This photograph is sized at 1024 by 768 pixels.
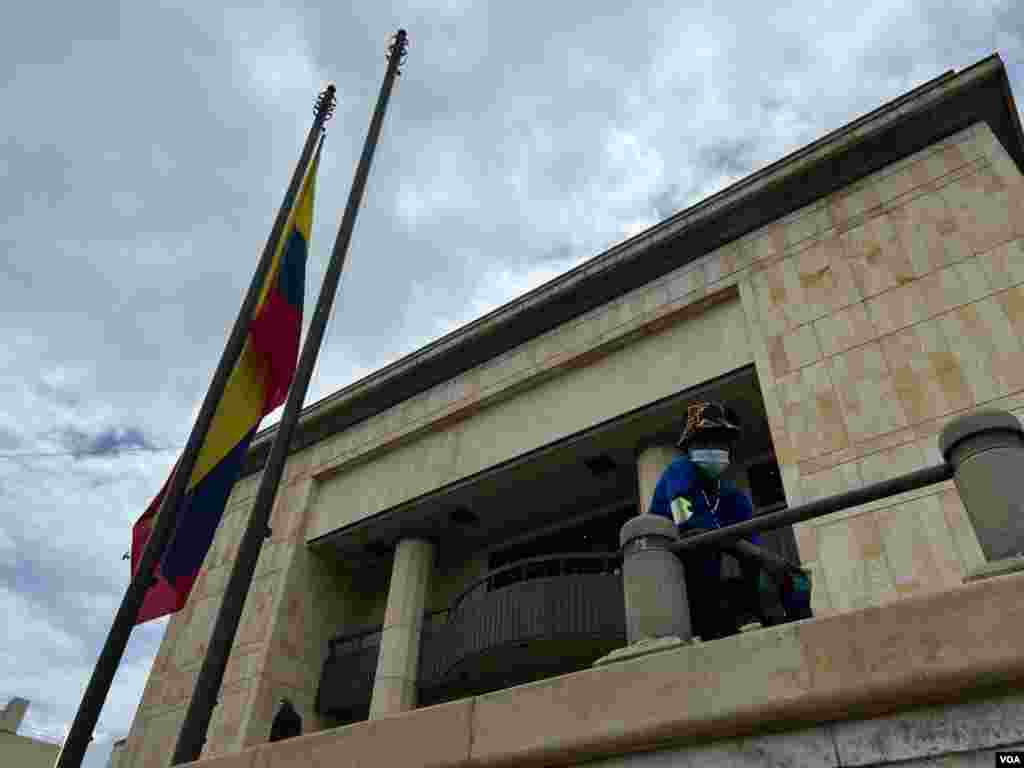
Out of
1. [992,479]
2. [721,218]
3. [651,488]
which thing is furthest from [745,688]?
[721,218]

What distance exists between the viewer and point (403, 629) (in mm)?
15852

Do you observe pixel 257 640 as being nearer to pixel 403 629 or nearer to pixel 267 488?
pixel 403 629

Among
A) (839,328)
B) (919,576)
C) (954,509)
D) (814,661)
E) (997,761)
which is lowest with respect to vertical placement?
(997,761)

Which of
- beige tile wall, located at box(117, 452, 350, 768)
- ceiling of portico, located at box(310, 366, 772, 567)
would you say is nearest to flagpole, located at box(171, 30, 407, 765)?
ceiling of portico, located at box(310, 366, 772, 567)

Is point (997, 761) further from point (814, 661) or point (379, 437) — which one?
point (379, 437)

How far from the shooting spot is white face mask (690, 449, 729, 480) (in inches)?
188

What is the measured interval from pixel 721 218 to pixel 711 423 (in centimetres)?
982

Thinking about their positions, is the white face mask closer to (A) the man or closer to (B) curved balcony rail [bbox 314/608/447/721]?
(A) the man

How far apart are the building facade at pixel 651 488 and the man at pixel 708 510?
2.36ft

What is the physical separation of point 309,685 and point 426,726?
13.3 m

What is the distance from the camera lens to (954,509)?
29.3 ft

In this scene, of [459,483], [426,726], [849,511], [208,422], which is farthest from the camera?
[459,483]

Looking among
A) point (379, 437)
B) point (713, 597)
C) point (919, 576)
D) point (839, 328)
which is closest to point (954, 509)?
point (919, 576)

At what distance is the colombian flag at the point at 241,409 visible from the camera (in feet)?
28.9
